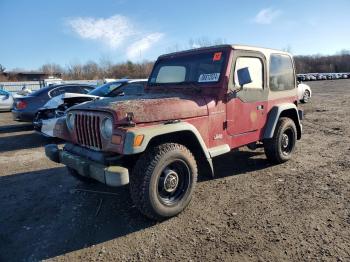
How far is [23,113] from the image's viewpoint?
979 cm

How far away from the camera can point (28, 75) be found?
55.0 metres

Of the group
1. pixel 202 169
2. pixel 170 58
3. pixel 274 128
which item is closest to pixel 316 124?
pixel 274 128

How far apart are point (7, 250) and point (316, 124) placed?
916cm

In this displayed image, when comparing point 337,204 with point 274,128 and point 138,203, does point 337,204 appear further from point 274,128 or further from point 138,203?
point 138,203

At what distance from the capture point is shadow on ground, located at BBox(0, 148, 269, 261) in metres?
3.32

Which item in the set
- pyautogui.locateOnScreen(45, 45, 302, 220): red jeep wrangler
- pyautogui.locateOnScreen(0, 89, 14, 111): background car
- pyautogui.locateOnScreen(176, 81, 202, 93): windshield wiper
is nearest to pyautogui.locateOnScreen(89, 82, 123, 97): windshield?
pyautogui.locateOnScreen(45, 45, 302, 220): red jeep wrangler

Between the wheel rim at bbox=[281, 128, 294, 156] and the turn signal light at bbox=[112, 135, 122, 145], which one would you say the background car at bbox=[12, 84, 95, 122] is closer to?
the turn signal light at bbox=[112, 135, 122, 145]

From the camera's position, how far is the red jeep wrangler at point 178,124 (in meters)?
3.50

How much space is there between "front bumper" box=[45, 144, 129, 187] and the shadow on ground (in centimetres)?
61

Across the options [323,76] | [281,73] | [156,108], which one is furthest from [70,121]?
[323,76]

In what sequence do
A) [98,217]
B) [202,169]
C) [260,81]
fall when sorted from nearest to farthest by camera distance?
[98,217] → [260,81] → [202,169]

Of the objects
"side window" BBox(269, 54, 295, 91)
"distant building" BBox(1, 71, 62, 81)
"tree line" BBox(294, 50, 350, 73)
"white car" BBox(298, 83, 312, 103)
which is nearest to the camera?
"side window" BBox(269, 54, 295, 91)

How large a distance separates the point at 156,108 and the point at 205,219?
1436mm

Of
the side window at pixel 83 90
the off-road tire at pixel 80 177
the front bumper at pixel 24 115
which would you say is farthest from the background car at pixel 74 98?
the off-road tire at pixel 80 177
